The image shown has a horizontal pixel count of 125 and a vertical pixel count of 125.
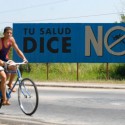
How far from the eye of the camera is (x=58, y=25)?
28.5 meters

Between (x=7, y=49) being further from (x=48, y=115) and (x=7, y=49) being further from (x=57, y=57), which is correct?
(x=57, y=57)

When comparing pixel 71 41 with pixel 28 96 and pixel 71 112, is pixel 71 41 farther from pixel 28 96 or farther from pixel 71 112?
pixel 28 96

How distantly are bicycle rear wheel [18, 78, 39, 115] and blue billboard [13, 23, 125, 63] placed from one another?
689 inches

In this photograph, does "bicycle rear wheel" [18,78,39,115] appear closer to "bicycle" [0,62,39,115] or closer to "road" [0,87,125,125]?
"bicycle" [0,62,39,115]

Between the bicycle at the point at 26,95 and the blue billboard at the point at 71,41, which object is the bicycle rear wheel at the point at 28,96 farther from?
the blue billboard at the point at 71,41

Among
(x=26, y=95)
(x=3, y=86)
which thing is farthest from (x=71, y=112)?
(x=3, y=86)

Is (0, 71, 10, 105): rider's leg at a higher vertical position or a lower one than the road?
higher

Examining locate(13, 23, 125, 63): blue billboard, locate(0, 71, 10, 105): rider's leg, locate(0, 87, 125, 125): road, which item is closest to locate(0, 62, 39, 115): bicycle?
locate(0, 87, 125, 125): road

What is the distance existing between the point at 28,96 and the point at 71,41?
18048 mm

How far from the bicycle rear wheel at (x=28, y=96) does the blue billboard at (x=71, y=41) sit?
1749cm

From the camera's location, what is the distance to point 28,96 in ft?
33.8

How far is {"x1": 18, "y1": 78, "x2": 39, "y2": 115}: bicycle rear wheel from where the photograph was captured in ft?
33.3

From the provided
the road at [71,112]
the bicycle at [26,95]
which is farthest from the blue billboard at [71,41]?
the bicycle at [26,95]

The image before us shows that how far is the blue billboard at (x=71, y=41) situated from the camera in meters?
27.8
